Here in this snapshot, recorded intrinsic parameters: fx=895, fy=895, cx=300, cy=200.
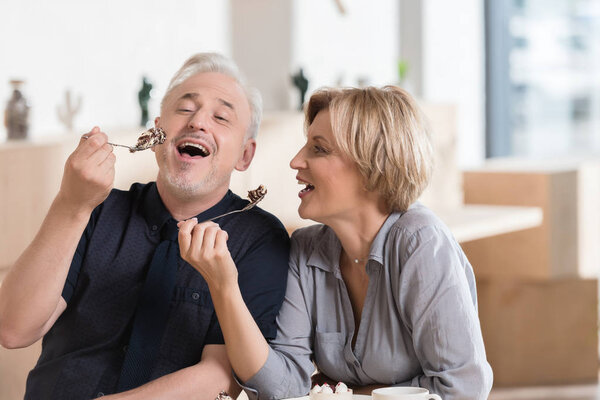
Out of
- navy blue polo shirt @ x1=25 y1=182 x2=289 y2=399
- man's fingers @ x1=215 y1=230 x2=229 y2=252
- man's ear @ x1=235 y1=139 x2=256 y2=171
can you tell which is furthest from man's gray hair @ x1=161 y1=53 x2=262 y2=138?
man's fingers @ x1=215 y1=230 x2=229 y2=252

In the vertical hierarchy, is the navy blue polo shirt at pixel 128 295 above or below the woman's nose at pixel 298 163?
below

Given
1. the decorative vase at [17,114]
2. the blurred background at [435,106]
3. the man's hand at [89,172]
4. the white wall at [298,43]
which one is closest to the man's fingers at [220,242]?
the man's hand at [89,172]

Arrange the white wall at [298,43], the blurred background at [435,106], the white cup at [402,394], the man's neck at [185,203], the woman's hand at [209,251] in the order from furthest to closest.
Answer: the white wall at [298,43]
the blurred background at [435,106]
the man's neck at [185,203]
the woman's hand at [209,251]
the white cup at [402,394]

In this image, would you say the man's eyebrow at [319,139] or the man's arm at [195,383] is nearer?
the man's arm at [195,383]

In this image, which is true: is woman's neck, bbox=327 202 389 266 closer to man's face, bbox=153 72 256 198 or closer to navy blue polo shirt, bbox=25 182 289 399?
navy blue polo shirt, bbox=25 182 289 399

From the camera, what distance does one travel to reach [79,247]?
196cm

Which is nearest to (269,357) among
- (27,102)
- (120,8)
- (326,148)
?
(326,148)

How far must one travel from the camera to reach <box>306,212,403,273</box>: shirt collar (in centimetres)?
184

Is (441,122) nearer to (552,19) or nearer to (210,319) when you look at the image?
(552,19)

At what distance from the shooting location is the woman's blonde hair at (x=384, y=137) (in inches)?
71.3

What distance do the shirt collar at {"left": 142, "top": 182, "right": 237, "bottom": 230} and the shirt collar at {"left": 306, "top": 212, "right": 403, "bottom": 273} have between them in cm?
23

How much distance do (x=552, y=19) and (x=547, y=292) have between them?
7.36 feet

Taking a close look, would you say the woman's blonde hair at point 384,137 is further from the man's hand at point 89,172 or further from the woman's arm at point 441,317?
the man's hand at point 89,172

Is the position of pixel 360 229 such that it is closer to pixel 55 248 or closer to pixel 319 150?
pixel 319 150
